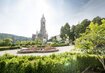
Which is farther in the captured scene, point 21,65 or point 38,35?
point 38,35

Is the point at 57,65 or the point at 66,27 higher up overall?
the point at 66,27

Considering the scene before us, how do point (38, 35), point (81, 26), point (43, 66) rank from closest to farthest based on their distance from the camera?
point (43, 66)
point (81, 26)
point (38, 35)

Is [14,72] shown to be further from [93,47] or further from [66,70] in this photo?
[93,47]

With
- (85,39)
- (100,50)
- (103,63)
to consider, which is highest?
(85,39)

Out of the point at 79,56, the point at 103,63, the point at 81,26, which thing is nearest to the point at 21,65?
the point at 79,56

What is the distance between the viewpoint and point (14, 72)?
31.7 feet

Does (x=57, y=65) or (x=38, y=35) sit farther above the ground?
(x=38, y=35)

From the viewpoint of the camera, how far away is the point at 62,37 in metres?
83.3

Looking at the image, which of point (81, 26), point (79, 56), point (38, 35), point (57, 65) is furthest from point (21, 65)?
point (38, 35)

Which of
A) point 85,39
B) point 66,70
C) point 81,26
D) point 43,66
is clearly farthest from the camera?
point 81,26

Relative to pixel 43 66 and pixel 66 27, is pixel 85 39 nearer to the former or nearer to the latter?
pixel 43 66

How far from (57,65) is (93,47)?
198 inches

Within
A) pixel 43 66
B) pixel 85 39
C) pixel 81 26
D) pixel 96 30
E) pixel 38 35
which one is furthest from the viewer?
pixel 38 35

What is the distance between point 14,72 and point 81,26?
2344 inches
